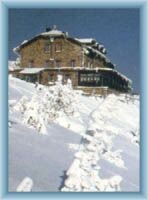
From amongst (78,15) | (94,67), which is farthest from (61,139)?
(78,15)

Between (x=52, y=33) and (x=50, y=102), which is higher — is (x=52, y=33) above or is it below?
above

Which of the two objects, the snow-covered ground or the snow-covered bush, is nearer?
the snow-covered ground

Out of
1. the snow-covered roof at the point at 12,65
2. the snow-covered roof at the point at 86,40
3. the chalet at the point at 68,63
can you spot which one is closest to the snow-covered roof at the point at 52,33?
the chalet at the point at 68,63

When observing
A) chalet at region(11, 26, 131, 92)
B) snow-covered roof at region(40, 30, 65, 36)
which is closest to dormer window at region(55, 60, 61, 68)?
chalet at region(11, 26, 131, 92)

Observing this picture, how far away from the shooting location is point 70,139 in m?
3.28

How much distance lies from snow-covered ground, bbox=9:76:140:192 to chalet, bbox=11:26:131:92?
5cm

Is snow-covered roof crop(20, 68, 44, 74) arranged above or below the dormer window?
below

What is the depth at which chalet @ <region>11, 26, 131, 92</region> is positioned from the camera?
3289mm

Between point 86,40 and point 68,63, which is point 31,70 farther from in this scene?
point 86,40

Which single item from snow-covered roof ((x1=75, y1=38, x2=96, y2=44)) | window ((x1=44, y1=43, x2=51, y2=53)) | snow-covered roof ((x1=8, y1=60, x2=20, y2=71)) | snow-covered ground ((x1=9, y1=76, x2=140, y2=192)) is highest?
snow-covered roof ((x1=75, y1=38, x2=96, y2=44))

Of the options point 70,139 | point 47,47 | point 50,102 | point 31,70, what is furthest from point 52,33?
point 70,139

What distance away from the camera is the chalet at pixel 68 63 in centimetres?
329

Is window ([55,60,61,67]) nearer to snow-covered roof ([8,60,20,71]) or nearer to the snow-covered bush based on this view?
the snow-covered bush

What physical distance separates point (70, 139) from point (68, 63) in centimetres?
40
